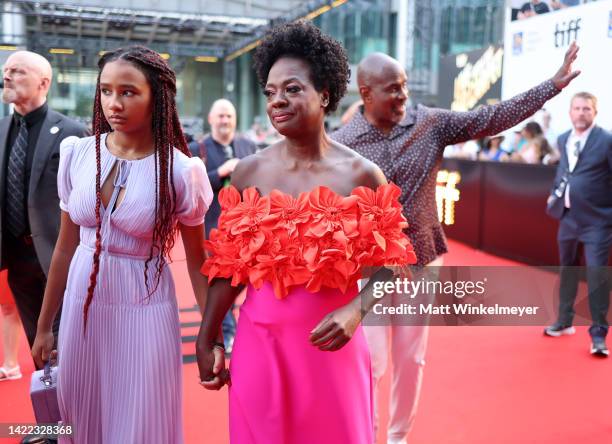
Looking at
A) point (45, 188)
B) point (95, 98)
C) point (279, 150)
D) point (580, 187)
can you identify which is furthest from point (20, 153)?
point (580, 187)

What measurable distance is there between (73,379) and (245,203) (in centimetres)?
75

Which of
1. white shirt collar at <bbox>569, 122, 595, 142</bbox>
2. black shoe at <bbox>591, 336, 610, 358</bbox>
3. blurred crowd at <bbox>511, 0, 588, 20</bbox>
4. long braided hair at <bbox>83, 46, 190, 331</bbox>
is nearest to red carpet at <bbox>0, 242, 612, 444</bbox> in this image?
black shoe at <bbox>591, 336, 610, 358</bbox>

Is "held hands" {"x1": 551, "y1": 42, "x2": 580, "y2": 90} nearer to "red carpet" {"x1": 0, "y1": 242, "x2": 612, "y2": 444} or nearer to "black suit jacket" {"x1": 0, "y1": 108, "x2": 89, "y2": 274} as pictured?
"red carpet" {"x1": 0, "y1": 242, "x2": 612, "y2": 444}

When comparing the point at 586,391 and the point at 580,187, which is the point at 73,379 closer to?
the point at 586,391

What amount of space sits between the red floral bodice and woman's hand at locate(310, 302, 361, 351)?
0.09m

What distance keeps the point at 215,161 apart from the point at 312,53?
296 cm

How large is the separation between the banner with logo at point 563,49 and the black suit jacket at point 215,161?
77.9 inches

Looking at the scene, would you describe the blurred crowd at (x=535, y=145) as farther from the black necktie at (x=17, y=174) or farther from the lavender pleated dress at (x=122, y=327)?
the lavender pleated dress at (x=122, y=327)

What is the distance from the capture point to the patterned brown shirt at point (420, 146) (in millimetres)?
2734

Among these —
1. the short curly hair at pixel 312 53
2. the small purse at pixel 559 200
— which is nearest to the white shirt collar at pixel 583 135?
the small purse at pixel 559 200

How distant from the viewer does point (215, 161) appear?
182 inches

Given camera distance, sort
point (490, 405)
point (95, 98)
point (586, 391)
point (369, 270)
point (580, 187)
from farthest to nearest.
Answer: point (580, 187) → point (586, 391) → point (490, 405) → point (95, 98) → point (369, 270)

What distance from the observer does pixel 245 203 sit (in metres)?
1.75

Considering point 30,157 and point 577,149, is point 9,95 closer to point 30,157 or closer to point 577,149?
point 30,157
